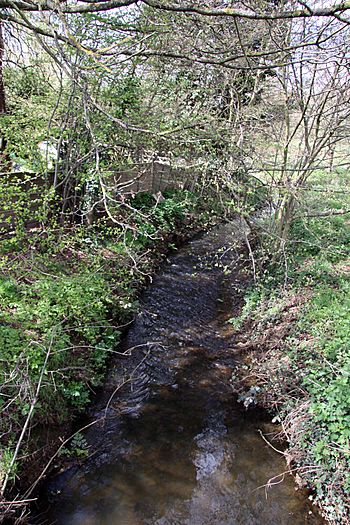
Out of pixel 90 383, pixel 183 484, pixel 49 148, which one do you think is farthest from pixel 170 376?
pixel 49 148

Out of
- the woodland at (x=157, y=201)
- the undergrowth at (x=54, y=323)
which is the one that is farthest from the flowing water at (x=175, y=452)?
the undergrowth at (x=54, y=323)

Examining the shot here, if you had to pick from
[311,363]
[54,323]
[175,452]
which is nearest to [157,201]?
[54,323]

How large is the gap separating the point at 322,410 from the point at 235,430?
4.40 feet

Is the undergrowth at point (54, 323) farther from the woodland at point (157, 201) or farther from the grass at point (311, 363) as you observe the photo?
the grass at point (311, 363)

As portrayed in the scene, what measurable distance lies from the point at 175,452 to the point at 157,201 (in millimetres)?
4507

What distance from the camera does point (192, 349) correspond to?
6.51 metres

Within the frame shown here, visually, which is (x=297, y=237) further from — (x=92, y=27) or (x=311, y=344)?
(x=92, y=27)

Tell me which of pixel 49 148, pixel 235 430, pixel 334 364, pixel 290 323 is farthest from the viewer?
pixel 49 148

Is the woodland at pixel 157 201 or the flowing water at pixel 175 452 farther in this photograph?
the woodland at pixel 157 201

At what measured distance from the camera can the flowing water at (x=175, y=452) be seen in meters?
3.80

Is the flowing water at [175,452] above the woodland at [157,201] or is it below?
below

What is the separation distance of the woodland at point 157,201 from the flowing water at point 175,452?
0.29 metres

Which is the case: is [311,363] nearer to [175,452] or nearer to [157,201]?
[175,452]

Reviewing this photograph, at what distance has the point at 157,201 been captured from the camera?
7199 millimetres
